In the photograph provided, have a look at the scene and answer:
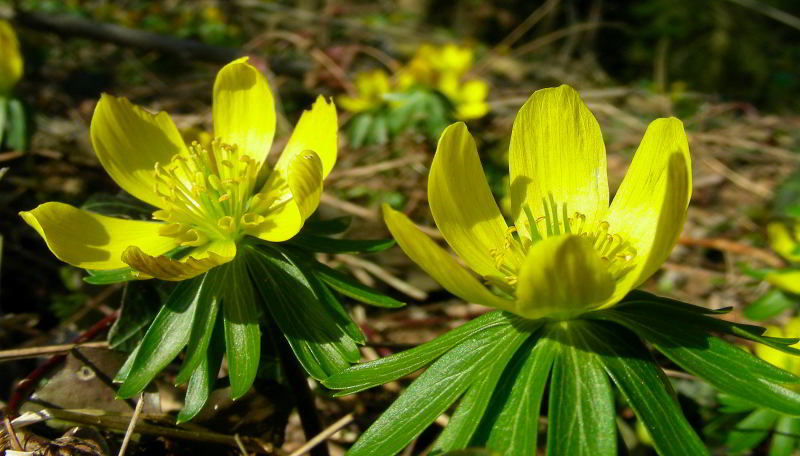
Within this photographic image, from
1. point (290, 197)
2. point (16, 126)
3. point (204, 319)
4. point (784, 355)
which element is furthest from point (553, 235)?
point (16, 126)

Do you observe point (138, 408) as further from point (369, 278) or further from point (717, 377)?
point (369, 278)

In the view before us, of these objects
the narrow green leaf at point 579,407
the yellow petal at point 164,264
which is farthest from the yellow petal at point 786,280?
the yellow petal at point 164,264

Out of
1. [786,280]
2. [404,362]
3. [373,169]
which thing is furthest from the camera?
[373,169]

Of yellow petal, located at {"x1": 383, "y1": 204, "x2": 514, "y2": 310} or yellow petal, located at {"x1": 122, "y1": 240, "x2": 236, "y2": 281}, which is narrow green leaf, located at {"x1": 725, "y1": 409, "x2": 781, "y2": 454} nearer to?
yellow petal, located at {"x1": 383, "y1": 204, "x2": 514, "y2": 310}

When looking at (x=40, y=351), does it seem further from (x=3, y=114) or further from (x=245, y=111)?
(x=3, y=114)

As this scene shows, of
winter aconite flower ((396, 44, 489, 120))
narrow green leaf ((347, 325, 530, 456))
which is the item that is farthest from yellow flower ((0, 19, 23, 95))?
narrow green leaf ((347, 325, 530, 456))

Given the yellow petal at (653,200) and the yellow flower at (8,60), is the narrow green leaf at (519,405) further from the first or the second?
the yellow flower at (8,60)
